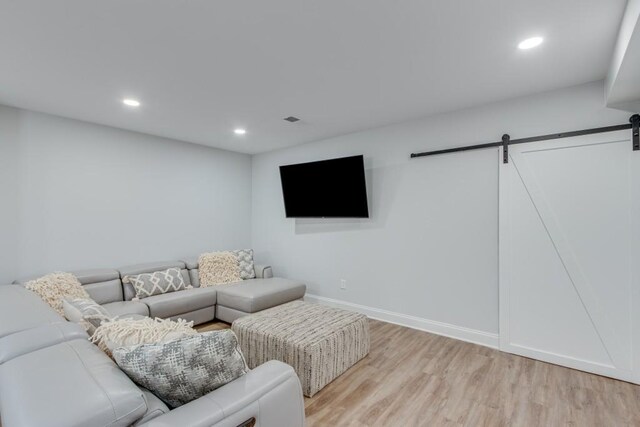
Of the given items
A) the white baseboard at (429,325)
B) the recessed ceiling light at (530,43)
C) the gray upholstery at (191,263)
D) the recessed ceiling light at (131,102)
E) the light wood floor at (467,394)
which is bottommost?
the light wood floor at (467,394)

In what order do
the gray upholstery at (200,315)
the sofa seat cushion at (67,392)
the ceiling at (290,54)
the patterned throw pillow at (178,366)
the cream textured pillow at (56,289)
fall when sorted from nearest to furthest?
the sofa seat cushion at (67,392)
the patterned throw pillow at (178,366)
the ceiling at (290,54)
the cream textured pillow at (56,289)
the gray upholstery at (200,315)

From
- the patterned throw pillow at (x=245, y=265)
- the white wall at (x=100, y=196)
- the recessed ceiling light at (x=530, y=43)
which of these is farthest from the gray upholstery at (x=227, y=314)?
the recessed ceiling light at (x=530, y=43)

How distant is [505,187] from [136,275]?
4.07 m

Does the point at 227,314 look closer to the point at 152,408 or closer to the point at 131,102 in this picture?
the point at 131,102

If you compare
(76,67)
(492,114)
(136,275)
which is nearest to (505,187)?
(492,114)

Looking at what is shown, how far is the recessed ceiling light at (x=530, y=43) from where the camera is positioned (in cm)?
198

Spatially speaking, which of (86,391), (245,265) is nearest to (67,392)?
(86,391)

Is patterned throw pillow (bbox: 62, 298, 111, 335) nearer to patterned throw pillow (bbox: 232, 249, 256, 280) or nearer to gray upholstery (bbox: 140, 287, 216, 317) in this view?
gray upholstery (bbox: 140, 287, 216, 317)

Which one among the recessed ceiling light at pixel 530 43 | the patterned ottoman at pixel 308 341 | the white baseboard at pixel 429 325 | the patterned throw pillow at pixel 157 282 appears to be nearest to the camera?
the recessed ceiling light at pixel 530 43

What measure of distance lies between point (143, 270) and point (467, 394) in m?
3.54

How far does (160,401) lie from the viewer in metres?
1.19

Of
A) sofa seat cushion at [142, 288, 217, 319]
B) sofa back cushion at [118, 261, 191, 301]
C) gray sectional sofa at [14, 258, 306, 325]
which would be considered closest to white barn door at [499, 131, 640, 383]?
gray sectional sofa at [14, 258, 306, 325]

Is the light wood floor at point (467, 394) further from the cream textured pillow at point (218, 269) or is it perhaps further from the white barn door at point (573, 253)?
the cream textured pillow at point (218, 269)

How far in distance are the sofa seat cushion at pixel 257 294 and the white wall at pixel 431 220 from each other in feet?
2.07
